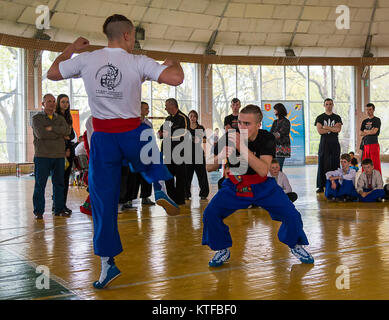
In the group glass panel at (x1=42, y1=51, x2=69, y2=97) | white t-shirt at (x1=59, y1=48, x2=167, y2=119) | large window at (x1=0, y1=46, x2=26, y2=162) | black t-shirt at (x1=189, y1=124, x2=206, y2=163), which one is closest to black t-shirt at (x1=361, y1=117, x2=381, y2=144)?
black t-shirt at (x1=189, y1=124, x2=206, y2=163)

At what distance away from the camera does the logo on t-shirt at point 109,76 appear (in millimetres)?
2783

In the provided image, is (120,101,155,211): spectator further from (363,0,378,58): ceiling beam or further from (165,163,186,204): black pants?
(363,0,378,58): ceiling beam

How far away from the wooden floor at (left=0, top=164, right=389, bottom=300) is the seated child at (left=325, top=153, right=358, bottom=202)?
119 cm

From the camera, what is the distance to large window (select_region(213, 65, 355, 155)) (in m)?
19.0

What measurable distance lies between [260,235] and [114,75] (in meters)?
2.39

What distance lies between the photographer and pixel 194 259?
142 inches

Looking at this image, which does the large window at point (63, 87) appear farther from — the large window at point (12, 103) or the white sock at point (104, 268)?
the white sock at point (104, 268)

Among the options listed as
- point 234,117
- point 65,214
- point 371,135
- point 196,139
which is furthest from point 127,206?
point 371,135

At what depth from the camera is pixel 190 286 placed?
2889 mm

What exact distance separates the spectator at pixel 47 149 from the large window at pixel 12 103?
9.72 m

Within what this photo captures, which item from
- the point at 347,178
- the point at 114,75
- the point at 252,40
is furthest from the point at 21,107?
the point at 114,75

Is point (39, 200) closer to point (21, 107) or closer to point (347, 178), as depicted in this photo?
point (347, 178)
